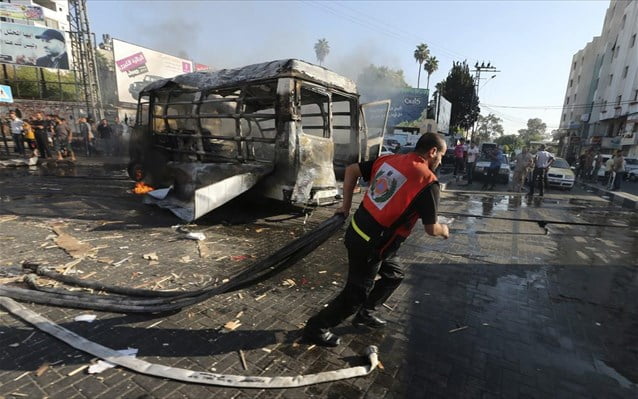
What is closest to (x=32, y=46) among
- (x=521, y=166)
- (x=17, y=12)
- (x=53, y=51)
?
(x=53, y=51)

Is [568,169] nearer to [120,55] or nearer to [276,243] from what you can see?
[276,243]

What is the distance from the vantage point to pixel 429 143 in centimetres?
244

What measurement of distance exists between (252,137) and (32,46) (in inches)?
873

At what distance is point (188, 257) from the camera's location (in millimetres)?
4352

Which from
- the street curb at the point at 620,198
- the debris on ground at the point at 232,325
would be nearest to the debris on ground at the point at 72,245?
the debris on ground at the point at 232,325

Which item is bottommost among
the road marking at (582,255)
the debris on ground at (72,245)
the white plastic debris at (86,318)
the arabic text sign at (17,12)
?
the road marking at (582,255)

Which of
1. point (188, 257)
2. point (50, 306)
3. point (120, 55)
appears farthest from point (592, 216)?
point (120, 55)

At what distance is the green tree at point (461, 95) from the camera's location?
133ft

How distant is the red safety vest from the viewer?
88.8 inches

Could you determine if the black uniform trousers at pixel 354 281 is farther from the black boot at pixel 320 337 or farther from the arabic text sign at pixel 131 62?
the arabic text sign at pixel 131 62

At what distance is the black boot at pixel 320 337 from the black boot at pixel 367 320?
0.39m

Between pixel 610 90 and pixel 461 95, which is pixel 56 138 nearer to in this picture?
pixel 461 95

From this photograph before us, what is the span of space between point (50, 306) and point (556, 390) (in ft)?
13.5

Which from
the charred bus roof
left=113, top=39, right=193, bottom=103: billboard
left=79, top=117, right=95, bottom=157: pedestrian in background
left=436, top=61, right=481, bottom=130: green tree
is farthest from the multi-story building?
left=79, top=117, right=95, bottom=157: pedestrian in background
